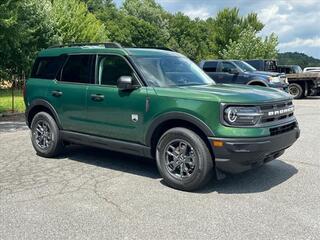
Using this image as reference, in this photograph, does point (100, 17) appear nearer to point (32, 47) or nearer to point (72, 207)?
point (32, 47)

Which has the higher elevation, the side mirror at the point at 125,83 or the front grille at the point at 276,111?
the side mirror at the point at 125,83

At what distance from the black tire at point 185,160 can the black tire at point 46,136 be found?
2.16m

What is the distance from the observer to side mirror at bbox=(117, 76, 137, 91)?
17.9 feet

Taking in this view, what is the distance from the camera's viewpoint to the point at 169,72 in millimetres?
5895

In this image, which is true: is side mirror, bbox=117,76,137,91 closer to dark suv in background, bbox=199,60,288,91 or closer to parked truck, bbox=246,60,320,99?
dark suv in background, bbox=199,60,288,91

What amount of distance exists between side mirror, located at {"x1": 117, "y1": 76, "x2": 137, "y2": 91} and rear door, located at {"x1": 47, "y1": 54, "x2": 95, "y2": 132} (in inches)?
33.6

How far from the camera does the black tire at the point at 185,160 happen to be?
4961mm

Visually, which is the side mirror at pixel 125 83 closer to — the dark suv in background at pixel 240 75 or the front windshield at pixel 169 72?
the front windshield at pixel 169 72

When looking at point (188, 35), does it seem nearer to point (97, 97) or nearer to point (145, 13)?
point (145, 13)

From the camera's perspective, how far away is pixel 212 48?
183 feet

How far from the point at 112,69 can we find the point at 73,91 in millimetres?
786

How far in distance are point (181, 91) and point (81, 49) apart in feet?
6.99

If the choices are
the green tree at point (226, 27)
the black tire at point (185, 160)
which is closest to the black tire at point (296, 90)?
the black tire at point (185, 160)

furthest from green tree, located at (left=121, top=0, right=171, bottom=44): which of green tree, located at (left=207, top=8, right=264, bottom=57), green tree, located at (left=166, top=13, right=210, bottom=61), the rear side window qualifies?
the rear side window
